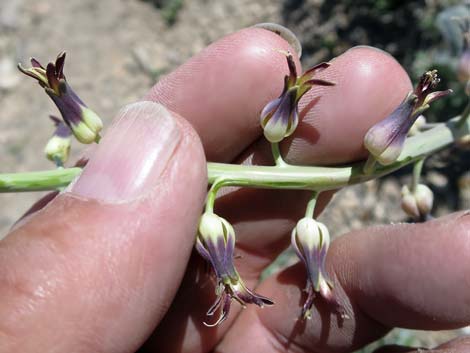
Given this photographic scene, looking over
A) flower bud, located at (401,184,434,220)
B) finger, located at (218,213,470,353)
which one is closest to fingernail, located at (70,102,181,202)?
finger, located at (218,213,470,353)

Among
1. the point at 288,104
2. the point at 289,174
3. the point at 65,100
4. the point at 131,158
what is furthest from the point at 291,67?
the point at 65,100

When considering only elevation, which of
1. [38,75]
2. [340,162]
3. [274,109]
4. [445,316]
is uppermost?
[38,75]

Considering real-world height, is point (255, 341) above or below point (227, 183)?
below

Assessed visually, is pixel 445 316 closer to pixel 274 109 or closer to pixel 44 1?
pixel 274 109

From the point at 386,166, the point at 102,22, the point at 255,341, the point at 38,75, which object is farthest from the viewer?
the point at 102,22

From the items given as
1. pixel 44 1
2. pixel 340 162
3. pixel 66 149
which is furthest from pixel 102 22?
A: pixel 340 162
